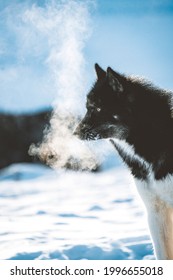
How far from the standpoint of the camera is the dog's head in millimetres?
1519

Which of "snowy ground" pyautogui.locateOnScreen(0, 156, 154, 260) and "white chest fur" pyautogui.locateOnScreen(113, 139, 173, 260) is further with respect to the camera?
"snowy ground" pyautogui.locateOnScreen(0, 156, 154, 260)

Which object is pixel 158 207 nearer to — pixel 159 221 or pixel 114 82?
pixel 159 221

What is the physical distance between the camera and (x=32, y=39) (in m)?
1.97

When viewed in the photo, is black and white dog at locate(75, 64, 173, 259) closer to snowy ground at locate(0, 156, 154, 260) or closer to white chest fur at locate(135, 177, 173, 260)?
white chest fur at locate(135, 177, 173, 260)

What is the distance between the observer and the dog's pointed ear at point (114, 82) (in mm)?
1490

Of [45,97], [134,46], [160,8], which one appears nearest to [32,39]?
[45,97]

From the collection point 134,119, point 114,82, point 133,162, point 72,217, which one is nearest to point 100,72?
point 114,82

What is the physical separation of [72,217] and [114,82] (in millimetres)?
796

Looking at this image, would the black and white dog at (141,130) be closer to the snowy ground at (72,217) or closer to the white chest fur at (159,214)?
the white chest fur at (159,214)

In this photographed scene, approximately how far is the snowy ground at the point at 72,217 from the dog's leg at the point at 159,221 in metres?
0.13

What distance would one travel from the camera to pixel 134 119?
1.51 m

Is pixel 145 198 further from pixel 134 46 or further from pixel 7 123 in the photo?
pixel 7 123

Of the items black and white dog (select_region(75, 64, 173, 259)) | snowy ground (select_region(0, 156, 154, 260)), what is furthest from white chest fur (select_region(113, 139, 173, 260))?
snowy ground (select_region(0, 156, 154, 260))

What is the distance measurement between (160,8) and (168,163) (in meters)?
0.84
